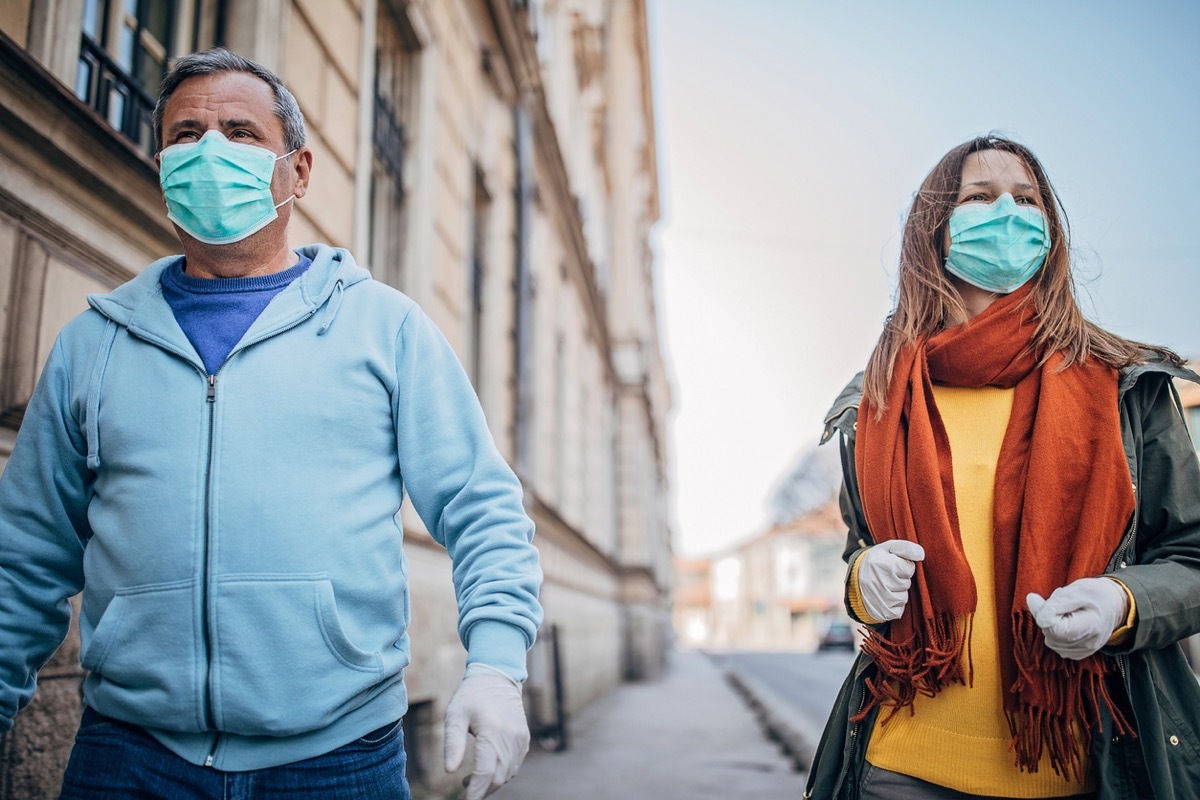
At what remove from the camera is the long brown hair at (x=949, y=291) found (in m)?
2.21

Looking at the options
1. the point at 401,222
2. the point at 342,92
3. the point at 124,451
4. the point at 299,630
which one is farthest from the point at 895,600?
the point at 401,222

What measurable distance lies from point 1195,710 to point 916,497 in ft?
2.00

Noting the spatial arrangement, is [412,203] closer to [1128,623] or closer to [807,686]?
[1128,623]

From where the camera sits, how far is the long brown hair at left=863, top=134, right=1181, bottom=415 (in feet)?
7.25

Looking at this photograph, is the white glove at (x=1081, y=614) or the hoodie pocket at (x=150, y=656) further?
the white glove at (x=1081, y=614)

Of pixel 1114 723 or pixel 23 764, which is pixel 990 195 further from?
pixel 23 764

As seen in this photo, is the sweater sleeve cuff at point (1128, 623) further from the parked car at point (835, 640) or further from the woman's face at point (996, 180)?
the parked car at point (835, 640)

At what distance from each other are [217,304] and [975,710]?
1611 mm

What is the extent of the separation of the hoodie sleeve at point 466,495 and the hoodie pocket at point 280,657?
0.22 meters

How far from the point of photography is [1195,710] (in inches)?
76.4

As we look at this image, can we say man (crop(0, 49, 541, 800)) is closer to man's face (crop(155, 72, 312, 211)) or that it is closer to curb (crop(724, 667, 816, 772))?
man's face (crop(155, 72, 312, 211))

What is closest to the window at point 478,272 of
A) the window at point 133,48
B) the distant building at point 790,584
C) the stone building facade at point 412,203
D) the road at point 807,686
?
the stone building facade at point 412,203

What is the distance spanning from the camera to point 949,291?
2.41 meters

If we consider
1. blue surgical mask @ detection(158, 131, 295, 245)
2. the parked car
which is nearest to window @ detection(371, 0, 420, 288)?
blue surgical mask @ detection(158, 131, 295, 245)
